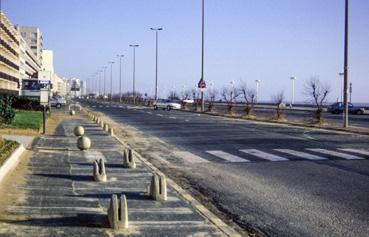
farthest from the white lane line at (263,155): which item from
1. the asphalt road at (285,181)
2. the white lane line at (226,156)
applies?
the white lane line at (226,156)

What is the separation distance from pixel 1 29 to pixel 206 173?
9867 centimetres

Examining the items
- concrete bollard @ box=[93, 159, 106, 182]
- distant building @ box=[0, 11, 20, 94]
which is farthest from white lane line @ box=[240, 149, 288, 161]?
distant building @ box=[0, 11, 20, 94]

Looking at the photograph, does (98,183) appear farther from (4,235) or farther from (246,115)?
(246,115)

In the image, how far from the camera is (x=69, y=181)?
10922 mm

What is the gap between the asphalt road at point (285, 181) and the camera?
8117 mm

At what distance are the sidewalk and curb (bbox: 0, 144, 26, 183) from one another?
0.41m

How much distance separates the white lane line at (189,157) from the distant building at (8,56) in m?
83.0

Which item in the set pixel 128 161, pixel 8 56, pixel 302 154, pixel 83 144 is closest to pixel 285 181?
pixel 128 161

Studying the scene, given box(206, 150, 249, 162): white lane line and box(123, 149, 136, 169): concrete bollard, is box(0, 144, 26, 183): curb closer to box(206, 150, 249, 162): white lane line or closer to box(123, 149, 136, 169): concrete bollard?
box(123, 149, 136, 169): concrete bollard

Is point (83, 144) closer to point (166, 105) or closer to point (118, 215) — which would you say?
point (118, 215)

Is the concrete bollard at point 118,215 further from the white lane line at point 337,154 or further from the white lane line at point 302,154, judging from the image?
the white lane line at point 337,154

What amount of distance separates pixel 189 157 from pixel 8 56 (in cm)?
10335

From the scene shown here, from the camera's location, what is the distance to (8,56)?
112125 millimetres

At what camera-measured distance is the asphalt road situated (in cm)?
812
